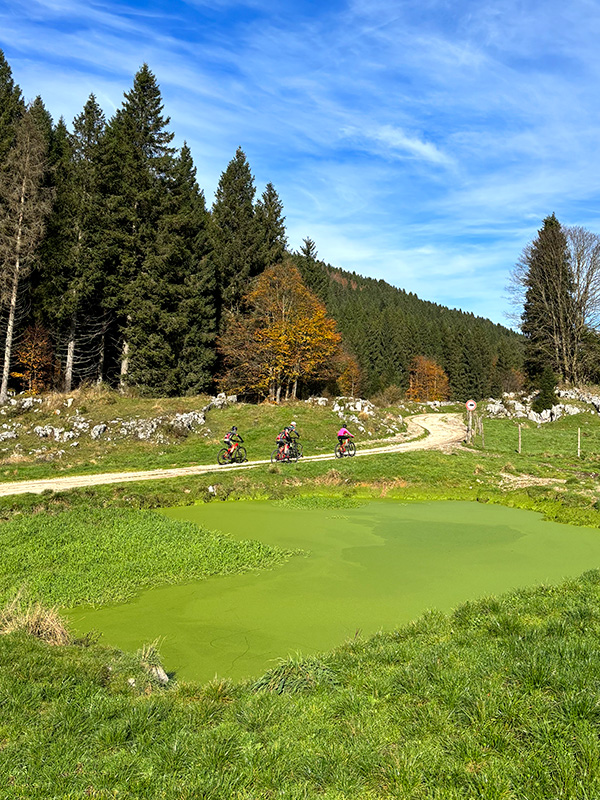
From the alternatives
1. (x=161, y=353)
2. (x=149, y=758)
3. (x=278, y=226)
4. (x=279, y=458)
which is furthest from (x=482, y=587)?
(x=278, y=226)

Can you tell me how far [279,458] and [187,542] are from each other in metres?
11.7

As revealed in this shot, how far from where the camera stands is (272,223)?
43.2 meters

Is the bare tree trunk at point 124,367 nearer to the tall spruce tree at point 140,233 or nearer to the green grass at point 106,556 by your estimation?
the tall spruce tree at point 140,233

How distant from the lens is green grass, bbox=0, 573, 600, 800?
344cm

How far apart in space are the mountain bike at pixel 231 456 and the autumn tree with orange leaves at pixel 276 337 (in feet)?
46.8

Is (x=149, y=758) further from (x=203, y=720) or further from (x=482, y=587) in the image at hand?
(x=482, y=587)

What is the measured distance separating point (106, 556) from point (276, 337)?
27628mm

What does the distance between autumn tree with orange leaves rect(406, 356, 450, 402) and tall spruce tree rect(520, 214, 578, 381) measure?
39.2m

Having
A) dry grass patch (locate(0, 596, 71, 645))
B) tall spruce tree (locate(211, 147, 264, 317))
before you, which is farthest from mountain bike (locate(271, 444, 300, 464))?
tall spruce tree (locate(211, 147, 264, 317))

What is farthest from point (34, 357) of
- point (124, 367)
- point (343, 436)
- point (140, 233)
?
point (343, 436)

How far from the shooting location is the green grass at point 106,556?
8.16 metres

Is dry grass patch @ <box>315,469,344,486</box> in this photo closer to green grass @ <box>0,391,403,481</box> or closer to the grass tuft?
green grass @ <box>0,391,403,481</box>

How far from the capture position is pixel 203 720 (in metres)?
4.39

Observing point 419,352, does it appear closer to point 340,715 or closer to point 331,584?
point 331,584
